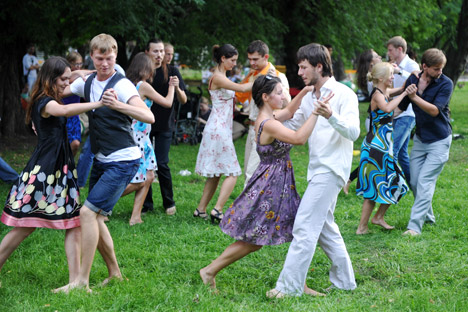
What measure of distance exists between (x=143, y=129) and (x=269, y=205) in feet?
8.82

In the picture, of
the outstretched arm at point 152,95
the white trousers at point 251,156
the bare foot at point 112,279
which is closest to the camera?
the bare foot at point 112,279

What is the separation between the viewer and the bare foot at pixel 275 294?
4391 millimetres

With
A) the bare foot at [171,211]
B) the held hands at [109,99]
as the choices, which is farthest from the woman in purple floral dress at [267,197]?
the bare foot at [171,211]

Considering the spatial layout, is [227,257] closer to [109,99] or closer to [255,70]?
[109,99]

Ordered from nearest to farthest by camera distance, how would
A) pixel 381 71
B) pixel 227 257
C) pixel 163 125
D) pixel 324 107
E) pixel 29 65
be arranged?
1. pixel 324 107
2. pixel 227 257
3. pixel 381 71
4. pixel 163 125
5. pixel 29 65

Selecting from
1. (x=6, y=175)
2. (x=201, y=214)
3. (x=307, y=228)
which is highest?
(x=307, y=228)

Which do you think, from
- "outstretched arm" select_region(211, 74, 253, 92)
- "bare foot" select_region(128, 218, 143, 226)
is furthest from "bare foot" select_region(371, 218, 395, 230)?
"bare foot" select_region(128, 218, 143, 226)

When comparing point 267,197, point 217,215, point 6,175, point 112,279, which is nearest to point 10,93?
point 6,175

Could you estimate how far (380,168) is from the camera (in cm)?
642

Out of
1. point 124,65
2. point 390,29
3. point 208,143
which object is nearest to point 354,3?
point 390,29

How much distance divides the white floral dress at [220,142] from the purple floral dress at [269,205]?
2.44m

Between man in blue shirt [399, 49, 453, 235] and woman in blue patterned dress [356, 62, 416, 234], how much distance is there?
25 cm

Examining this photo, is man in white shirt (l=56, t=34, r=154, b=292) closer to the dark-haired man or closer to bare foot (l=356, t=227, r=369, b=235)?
the dark-haired man

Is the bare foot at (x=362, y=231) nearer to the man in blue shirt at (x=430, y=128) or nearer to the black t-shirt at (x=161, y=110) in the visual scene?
the man in blue shirt at (x=430, y=128)
